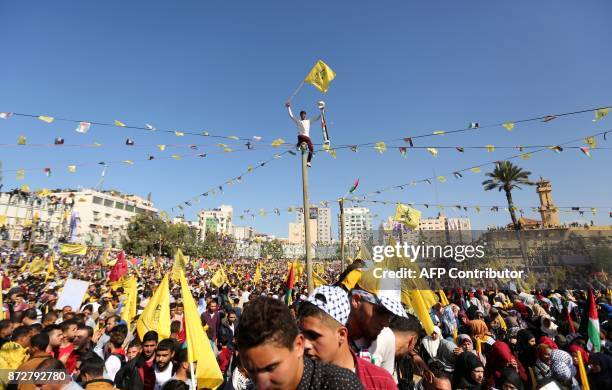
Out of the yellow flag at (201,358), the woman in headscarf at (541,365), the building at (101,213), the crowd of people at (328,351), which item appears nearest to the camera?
the crowd of people at (328,351)

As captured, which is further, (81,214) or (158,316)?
(81,214)

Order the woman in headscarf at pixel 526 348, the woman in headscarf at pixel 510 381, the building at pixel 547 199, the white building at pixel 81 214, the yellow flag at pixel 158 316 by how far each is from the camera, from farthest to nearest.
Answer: the white building at pixel 81 214 < the building at pixel 547 199 < the yellow flag at pixel 158 316 < the woman in headscarf at pixel 526 348 < the woman in headscarf at pixel 510 381

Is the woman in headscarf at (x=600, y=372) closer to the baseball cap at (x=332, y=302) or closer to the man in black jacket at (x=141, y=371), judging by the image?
the baseball cap at (x=332, y=302)

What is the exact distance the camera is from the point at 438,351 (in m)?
5.61

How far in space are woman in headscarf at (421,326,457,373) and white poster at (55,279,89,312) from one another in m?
8.68

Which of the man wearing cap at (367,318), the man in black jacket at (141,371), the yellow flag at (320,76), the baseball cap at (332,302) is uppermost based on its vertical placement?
the yellow flag at (320,76)

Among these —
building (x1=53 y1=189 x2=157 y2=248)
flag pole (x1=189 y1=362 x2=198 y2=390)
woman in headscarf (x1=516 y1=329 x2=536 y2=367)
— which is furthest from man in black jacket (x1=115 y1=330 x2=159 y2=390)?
building (x1=53 y1=189 x2=157 y2=248)

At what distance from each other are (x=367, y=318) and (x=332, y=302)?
2.60 ft

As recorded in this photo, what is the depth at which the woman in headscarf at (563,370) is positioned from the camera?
14.6ft

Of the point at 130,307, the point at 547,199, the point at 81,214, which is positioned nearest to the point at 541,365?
the point at 130,307

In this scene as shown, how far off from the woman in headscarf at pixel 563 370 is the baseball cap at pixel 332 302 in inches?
162

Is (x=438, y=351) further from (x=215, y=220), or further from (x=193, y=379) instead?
(x=215, y=220)

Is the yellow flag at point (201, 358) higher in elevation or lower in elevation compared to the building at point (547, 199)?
lower

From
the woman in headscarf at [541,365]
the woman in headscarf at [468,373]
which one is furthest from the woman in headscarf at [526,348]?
the woman in headscarf at [468,373]
